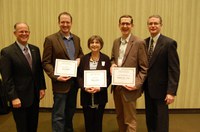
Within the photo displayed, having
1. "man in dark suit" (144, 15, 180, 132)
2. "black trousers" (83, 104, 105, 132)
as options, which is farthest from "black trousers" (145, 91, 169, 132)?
"black trousers" (83, 104, 105, 132)

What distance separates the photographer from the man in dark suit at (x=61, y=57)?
2.86 m

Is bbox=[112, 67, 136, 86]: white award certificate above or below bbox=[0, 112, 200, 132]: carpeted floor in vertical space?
above

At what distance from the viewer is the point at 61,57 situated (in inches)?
114

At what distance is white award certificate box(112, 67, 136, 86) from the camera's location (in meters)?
2.79

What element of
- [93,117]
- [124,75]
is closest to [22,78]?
[93,117]

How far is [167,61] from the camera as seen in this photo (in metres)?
2.76

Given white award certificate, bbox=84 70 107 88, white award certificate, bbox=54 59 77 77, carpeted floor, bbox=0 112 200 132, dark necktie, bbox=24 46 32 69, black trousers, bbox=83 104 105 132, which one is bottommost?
carpeted floor, bbox=0 112 200 132

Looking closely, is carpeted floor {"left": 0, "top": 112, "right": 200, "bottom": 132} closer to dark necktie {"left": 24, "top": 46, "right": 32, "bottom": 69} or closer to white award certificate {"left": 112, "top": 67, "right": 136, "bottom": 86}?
white award certificate {"left": 112, "top": 67, "right": 136, "bottom": 86}

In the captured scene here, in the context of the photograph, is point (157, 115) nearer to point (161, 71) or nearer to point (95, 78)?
point (161, 71)

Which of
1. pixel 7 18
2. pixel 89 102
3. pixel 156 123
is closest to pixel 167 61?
pixel 156 123

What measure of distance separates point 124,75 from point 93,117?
706 mm

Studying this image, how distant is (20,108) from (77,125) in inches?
59.2

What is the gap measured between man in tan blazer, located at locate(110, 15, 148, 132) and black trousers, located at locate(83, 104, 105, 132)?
0.33 m

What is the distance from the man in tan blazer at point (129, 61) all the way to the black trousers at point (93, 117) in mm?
329
